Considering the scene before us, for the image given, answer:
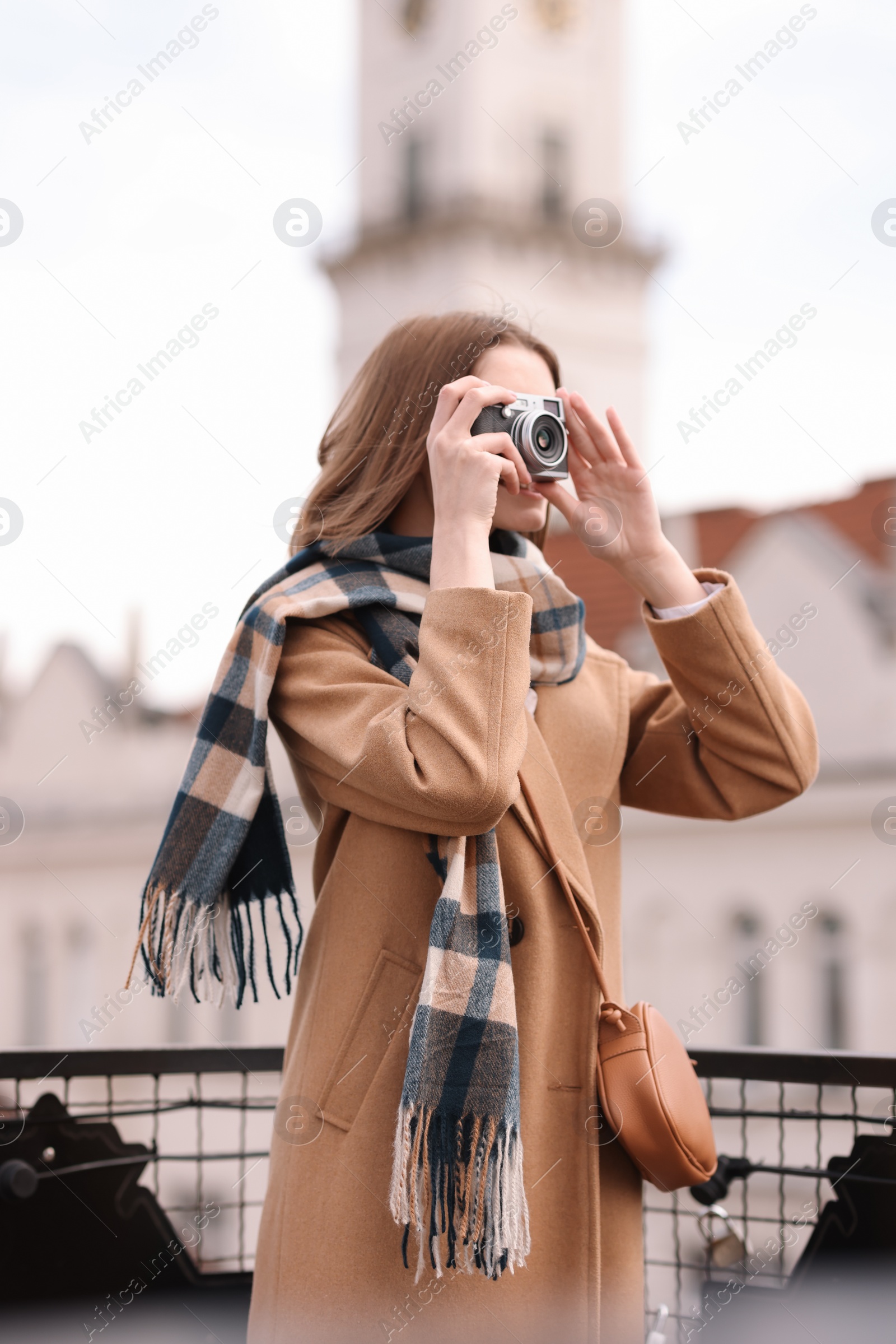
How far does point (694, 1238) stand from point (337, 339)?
16656 millimetres

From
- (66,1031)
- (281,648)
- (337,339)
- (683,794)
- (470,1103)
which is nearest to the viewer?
(470,1103)

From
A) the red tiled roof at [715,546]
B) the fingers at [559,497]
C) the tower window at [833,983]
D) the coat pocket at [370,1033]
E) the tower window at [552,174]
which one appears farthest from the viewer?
the tower window at [552,174]

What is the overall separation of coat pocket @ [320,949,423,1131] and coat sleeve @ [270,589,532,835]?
0.18 metres

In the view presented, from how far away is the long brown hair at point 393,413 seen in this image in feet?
5.57

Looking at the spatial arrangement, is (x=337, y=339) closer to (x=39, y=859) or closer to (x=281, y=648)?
(x=39, y=859)

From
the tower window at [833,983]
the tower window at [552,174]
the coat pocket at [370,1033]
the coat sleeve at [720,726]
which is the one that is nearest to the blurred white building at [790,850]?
the tower window at [833,983]

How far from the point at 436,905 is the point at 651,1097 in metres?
0.32

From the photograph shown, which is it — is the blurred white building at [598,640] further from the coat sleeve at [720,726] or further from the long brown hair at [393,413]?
the coat sleeve at [720,726]

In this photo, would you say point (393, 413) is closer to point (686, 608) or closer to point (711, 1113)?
point (686, 608)

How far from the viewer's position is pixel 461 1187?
1.41 metres

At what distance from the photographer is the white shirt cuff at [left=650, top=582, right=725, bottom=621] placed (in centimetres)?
169

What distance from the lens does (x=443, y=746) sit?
1.43 meters

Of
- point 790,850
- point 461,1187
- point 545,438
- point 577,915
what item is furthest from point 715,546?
point 461,1187

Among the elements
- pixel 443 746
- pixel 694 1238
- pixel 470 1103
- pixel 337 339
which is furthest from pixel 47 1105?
pixel 337 339
